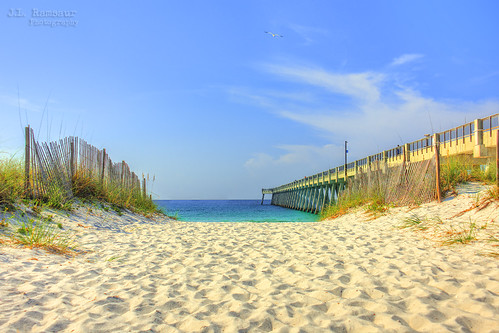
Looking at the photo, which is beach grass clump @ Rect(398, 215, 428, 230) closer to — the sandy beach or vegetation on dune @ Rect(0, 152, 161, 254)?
the sandy beach

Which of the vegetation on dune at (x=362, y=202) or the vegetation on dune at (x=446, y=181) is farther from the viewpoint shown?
the vegetation on dune at (x=362, y=202)

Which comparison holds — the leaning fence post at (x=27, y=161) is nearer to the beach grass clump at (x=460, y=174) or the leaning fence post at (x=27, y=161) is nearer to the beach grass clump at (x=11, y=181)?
the beach grass clump at (x=11, y=181)

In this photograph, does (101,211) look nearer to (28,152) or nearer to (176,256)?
(28,152)

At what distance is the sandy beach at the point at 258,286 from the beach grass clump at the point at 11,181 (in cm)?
214

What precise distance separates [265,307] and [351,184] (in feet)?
35.3

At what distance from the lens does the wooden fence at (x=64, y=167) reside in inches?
314

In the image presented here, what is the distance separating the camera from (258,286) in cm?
381

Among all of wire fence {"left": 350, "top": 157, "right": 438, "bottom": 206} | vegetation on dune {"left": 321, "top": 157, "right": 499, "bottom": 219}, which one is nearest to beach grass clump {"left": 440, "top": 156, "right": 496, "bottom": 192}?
vegetation on dune {"left": 321, "top": 157, "right": 499, "bottom": 219}

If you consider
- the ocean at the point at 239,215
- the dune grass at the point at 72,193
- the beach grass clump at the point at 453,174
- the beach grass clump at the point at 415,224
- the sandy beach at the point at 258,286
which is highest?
the beach grass clump at the point at 453,174

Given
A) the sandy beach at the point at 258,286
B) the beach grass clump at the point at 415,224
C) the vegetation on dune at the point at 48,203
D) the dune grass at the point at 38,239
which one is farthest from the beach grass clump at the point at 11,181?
the beach grass clump at the point at 415,224

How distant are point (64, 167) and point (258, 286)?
740cm

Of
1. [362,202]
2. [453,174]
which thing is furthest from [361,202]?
[453,174]

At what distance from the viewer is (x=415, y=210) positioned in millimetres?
8938

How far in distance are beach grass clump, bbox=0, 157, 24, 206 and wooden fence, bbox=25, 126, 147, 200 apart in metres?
0.17
